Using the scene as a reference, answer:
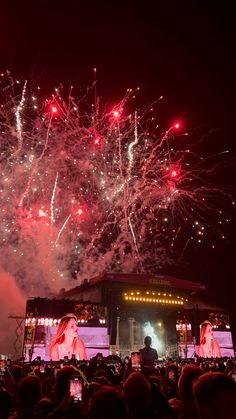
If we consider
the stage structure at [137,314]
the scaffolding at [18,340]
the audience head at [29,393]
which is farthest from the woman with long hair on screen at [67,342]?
the audience head at [29,393]

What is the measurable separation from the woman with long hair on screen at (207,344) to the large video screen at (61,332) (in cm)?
591

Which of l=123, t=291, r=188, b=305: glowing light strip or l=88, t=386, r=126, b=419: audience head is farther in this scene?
l=123, t=291, r=188, b=305: glowing light strip

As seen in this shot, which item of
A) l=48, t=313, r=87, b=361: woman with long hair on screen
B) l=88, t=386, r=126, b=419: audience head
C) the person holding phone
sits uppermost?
l=48, t=313, r=87, b=361: woman with long hair on screen

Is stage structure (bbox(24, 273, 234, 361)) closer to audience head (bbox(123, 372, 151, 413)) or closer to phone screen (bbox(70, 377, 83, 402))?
phone screen (bbox(70, 377, 83, 402))

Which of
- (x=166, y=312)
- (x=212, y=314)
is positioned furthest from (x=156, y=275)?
(x=212, y=314)

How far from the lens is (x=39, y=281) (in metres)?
25.0

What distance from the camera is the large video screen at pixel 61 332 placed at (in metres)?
18.6

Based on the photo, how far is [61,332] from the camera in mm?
19062

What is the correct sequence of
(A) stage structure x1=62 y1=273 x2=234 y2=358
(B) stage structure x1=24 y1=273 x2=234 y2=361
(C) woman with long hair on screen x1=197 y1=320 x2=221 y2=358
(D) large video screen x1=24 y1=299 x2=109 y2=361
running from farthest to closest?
1. (A) stage structure x1=62 y1=273 x2=234 y2=358
2. (C) woman with long hair on screen x1=197 y1=320 x2=221 y2=358
3. (B) stage structure x1=24 y1=273 x2=234 y2=361
4. (D) large video screen x1=24 y1=299 x2=109 y2=361

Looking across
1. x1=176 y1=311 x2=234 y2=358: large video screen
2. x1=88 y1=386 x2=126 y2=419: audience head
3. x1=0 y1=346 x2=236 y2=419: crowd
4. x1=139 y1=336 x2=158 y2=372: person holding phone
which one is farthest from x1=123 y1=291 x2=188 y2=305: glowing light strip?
x1=88 y1=386 x2=126 y2=419: audience head

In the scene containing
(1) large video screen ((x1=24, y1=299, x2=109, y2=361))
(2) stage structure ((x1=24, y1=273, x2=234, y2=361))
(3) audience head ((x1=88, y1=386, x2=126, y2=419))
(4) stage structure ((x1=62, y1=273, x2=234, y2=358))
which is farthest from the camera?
(4) stage structure ((x1=62, y1=273, x2=234, y2=358))

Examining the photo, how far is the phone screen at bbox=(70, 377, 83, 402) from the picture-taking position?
4.22m

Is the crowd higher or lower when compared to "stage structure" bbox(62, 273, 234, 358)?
lower

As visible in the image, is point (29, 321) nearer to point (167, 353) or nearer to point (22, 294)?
point (22, 294)
